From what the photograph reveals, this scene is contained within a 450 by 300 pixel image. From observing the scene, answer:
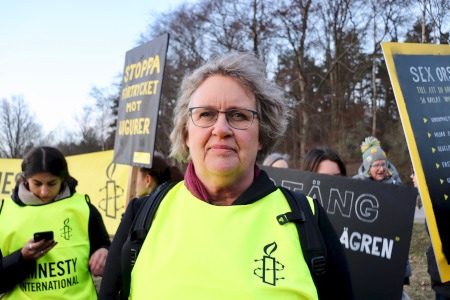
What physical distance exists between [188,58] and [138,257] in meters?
23.6

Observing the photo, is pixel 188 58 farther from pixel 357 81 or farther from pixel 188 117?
pixel 188 117

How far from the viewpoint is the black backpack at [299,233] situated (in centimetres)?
150

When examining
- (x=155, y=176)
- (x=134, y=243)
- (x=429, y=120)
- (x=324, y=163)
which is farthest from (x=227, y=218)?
(x=155, y=176)

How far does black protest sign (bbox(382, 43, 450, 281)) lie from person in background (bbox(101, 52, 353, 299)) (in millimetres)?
961

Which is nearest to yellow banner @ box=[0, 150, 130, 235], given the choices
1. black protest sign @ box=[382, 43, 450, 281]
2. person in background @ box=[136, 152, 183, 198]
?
person in background @ box=[136, 152, 183, 198]

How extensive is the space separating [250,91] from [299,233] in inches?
20.8

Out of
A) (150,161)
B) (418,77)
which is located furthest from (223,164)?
(150,161)

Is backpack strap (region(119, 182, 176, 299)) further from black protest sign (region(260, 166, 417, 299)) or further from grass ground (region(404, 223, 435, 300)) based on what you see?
grass ground (region(404, 223, 435, 300))

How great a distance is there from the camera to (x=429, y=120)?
2480 millimetres

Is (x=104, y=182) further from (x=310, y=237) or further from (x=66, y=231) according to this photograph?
(x=310, y=237)

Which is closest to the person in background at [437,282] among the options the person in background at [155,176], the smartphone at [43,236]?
the person in background at [155,176]

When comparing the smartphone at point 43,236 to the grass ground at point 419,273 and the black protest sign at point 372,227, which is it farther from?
the grass ground at point 419,273

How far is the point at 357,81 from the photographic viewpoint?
22578 mm

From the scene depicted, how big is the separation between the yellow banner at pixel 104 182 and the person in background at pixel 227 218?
5.23m
